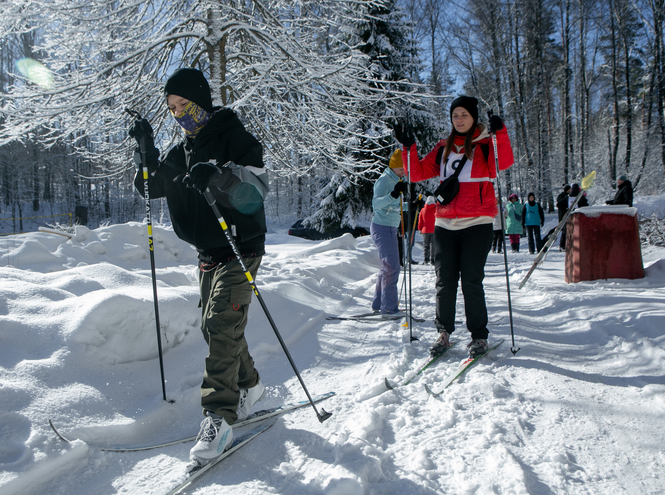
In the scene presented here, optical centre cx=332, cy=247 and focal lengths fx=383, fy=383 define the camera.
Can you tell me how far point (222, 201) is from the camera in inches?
84.0

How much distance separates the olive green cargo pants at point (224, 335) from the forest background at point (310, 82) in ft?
12.4

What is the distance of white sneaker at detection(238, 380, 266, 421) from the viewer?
2381 mm

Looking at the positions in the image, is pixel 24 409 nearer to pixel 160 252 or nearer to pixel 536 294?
pixel 536 294

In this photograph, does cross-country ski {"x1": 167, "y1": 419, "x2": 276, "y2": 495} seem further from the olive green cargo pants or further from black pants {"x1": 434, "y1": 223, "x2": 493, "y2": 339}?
black pants {"x1": 434, "y1": 223, "x2": 493, "y2": 339}

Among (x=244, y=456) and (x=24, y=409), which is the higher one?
(x=24, y=409)

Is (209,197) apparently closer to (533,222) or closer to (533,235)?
(533,222)

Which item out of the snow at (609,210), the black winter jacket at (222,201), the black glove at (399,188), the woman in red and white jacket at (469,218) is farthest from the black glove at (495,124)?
the snow at (609,210)

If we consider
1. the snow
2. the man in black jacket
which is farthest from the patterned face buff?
the snow

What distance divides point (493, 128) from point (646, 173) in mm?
24116

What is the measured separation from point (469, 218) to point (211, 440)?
7.92 feet

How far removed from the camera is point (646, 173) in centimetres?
2094

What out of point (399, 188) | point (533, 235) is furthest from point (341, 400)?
point (533, 235)

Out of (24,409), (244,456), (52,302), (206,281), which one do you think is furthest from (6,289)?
(244,456)

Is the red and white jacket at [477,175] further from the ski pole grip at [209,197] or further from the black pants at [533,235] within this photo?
the black pants at [533,235]
